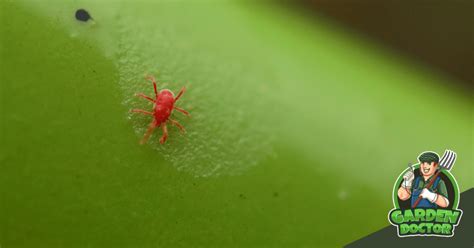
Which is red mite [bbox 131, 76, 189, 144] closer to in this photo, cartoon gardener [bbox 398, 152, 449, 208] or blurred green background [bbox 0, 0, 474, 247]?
blurred green background [bbox 0, 0, 474, 247]

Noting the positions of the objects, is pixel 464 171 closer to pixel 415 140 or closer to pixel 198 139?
pixel 415 140

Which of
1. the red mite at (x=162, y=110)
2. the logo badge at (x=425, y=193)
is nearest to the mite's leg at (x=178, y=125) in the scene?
the red mite at (x=162, y=110)

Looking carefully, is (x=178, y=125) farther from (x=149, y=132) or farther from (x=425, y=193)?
(x=425, y=193)

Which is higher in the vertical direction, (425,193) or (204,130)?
(204,130)

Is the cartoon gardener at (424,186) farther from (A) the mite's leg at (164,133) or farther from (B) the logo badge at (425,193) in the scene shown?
(A) the mite's leg at (164,133)

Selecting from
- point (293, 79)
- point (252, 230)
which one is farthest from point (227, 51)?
point (252, 230)

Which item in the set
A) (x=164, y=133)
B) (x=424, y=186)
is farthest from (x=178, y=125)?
(x=424, y=186)
